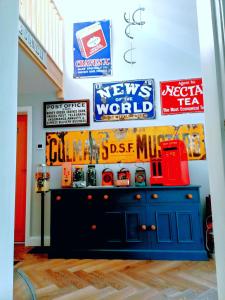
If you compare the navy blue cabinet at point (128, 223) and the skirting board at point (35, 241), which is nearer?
the navy blue cabinet at point (128, 223)

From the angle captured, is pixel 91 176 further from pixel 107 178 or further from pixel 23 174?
pixel 23 174

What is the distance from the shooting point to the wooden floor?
1.84m

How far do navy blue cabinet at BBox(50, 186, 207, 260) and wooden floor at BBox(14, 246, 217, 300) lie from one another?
117 mm

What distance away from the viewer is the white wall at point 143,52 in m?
3.34

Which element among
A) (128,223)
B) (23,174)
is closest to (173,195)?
(128,223)

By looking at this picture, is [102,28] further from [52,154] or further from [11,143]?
[11,143]

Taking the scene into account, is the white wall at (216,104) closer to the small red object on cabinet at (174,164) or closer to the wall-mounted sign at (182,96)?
the small red object on cabinet at (174,164)

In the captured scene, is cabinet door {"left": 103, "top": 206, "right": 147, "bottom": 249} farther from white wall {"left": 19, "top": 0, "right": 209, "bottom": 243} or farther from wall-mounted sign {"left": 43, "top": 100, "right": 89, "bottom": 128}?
wall-mounted sign {"left": 43, "top": 100, "right": 89, "bottom": 128}

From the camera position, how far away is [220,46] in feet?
2.43

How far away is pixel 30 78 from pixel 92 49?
1.12 meters

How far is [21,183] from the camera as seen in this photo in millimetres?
3514

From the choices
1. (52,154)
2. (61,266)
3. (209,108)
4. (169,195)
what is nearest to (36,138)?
(52,154)

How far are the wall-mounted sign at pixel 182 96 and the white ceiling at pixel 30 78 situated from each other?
163 centimetres

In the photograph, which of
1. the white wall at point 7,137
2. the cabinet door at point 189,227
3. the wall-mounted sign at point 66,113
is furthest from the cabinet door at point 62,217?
→ the white wall at point 7,137
